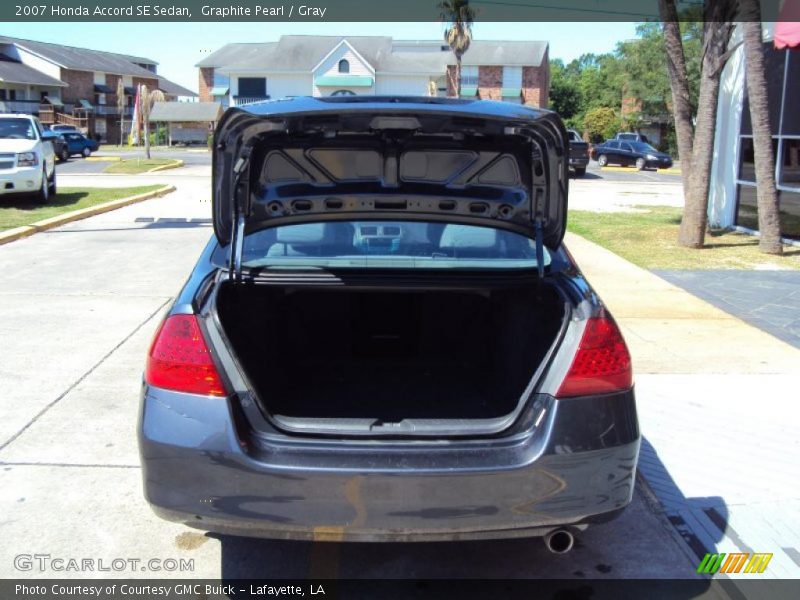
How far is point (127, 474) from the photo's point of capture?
4172mm

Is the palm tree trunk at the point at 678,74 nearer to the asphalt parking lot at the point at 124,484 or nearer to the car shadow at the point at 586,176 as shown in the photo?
the asphalt parking lot at the point at 124,484

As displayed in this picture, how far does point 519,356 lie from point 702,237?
8.65 metres

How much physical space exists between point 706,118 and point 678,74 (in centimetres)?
104

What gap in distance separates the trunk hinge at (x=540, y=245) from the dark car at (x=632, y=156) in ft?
124

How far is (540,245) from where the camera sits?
338cm

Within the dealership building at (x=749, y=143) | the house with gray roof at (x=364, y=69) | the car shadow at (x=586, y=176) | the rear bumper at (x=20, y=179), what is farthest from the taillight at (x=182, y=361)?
the house with gray roof at (x=364, y=69)

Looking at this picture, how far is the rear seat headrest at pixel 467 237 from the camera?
153 inches

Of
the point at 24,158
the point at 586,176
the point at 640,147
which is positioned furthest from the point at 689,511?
the point at 640,147

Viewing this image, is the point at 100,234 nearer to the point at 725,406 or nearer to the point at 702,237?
the point at 702,237

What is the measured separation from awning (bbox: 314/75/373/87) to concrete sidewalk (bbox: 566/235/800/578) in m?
52.4

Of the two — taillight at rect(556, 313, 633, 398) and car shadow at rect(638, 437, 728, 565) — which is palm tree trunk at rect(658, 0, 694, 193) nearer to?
car shadow at rect(638, 437, 728, 565)

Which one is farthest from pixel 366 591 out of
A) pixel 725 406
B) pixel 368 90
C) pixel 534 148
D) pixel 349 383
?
pixel 368 90

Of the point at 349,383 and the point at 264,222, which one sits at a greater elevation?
the point at 264,222

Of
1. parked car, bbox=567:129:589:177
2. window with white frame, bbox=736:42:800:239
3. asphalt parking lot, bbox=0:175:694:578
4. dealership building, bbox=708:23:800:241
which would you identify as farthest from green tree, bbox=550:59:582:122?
asphalt parking lot, bbox=0:175:694:578
